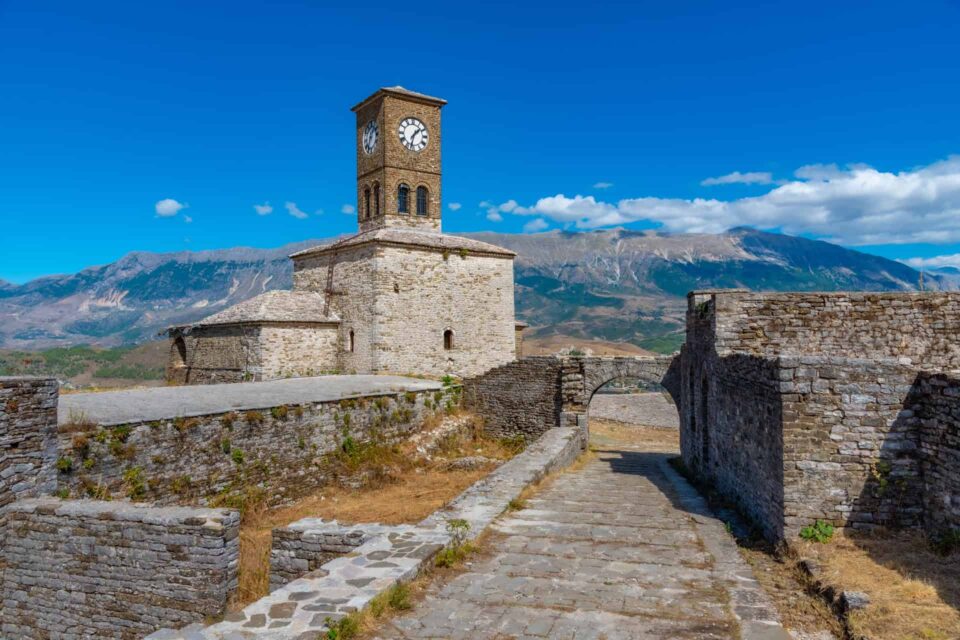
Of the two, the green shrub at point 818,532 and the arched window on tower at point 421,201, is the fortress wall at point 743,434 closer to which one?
the green shrub at point 818,532

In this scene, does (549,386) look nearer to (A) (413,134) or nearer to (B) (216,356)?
(B) (216,356)

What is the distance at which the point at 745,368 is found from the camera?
931cm

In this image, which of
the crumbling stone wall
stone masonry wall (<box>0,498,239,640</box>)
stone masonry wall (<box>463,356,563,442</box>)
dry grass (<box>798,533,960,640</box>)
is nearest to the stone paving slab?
stone masonry wall (<box>0,498,239,640</box>)

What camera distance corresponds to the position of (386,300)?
83.0 feet

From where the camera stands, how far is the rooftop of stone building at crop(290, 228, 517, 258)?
25641mm

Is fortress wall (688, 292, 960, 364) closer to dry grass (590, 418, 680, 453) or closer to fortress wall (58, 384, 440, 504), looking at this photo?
fortress wall (58, 384, 440, 504)

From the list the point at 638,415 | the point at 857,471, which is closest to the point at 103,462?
the point at 857,471

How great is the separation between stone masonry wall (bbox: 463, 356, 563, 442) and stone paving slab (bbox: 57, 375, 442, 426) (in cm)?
278

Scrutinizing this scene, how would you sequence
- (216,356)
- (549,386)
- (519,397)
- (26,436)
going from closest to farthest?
(26,436)
(549,386)
(519,397)
(216,356)

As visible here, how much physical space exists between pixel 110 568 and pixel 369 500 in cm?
706

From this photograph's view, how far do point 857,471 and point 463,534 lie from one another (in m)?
4.43

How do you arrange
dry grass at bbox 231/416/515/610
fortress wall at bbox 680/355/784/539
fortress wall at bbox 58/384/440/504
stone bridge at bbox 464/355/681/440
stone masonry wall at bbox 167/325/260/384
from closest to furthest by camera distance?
fortress wall at bbox 680/355/784/539
dry grass at bbox 231/416/515/610
fortress wall at bbox 58/384/440/504
stone bridge at bbox 464/355/681/440
stone masonry wall at bbox 167/325/260/384

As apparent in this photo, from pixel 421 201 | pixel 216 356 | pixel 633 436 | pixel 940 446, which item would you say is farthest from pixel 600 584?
pixel 421 201

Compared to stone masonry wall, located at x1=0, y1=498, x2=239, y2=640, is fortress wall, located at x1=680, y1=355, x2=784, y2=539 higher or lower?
higher
